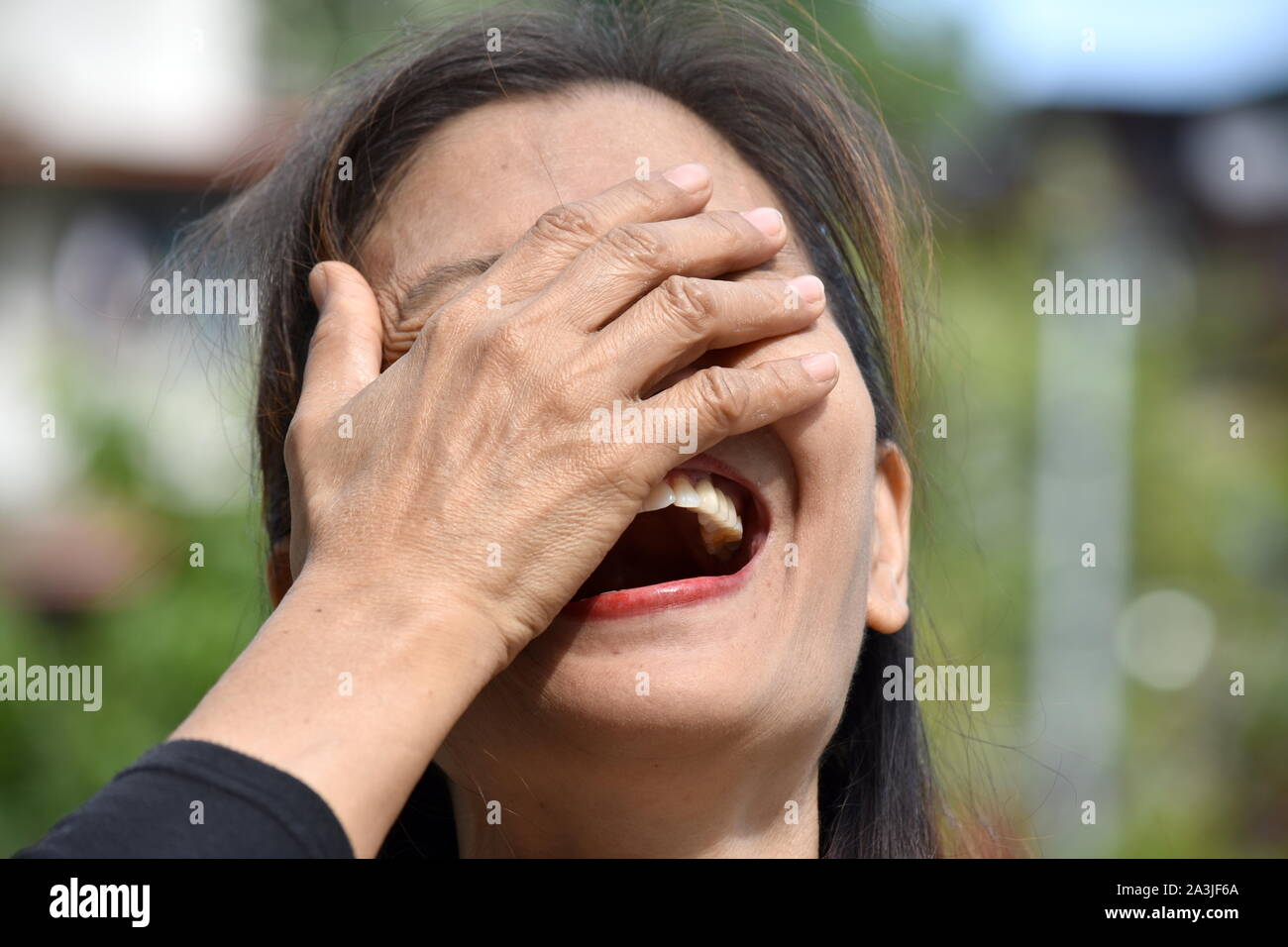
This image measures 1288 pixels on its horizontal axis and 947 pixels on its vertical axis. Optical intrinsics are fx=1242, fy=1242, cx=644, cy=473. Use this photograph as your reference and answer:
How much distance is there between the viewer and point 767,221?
1.74m

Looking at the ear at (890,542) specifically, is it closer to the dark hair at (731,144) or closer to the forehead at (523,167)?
the dark hair at (731,144)

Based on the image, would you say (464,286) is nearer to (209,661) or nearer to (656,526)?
(656,526)

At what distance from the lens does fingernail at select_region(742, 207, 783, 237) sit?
1.73 meters

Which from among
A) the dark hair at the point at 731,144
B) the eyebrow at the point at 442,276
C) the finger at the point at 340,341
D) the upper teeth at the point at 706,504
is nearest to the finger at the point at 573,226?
the eyebrow at the point at 442,276

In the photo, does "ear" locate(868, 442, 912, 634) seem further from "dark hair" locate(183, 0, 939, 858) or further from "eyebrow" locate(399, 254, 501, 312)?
"eyebrow" locate(399, 254, 501, 312)

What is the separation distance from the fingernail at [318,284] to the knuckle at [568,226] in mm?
395

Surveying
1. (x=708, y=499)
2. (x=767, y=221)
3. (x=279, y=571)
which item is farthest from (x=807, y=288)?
(x=279, y=571)

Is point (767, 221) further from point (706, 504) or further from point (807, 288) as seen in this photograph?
point (706, 504)

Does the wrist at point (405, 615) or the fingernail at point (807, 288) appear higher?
the fingernail at point (807, 288)

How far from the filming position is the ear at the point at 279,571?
Answer: 2053 millimetres

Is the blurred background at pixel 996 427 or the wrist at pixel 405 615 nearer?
the wrist at pixel 405 615

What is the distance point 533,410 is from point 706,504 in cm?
34

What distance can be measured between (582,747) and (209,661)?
392 centimetres

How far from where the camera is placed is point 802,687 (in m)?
1.72
